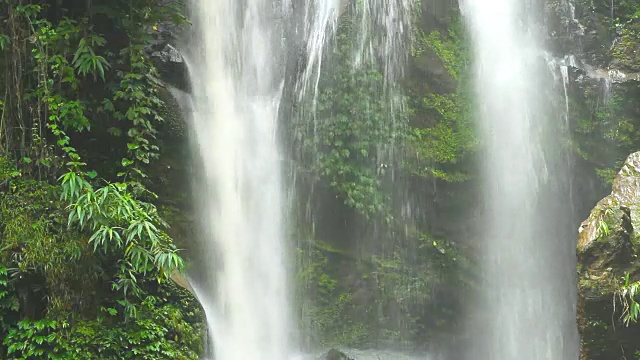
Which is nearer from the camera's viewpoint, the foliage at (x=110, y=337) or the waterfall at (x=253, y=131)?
the foliage at (x=110, y=337)

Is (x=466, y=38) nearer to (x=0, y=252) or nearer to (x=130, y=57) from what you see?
(x=130, y=57)

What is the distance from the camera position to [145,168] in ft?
27.4

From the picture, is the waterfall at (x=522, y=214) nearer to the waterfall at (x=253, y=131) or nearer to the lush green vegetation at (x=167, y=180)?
the lush green vegetation at (x=167, y=180)

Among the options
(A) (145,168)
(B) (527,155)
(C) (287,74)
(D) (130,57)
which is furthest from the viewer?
(B) (527,155)

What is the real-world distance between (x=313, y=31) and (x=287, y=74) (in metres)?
0.85

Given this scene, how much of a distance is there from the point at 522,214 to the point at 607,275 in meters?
3.79

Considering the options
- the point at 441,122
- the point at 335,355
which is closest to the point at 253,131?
the point at 441,122

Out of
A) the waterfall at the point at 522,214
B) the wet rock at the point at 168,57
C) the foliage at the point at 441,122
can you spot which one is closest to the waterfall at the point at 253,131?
the wet rock at the point at 168,57

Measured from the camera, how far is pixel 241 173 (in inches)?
392

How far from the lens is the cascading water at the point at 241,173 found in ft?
30.5

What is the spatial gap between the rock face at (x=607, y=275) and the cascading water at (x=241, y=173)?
13.8 feet

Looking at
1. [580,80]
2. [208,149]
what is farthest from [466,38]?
[208,149]

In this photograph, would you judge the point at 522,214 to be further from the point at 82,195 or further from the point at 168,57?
the point at 82,195

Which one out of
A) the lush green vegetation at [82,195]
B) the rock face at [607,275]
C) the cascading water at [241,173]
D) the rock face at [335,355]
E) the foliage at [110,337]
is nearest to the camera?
the foliage at [110,337]
